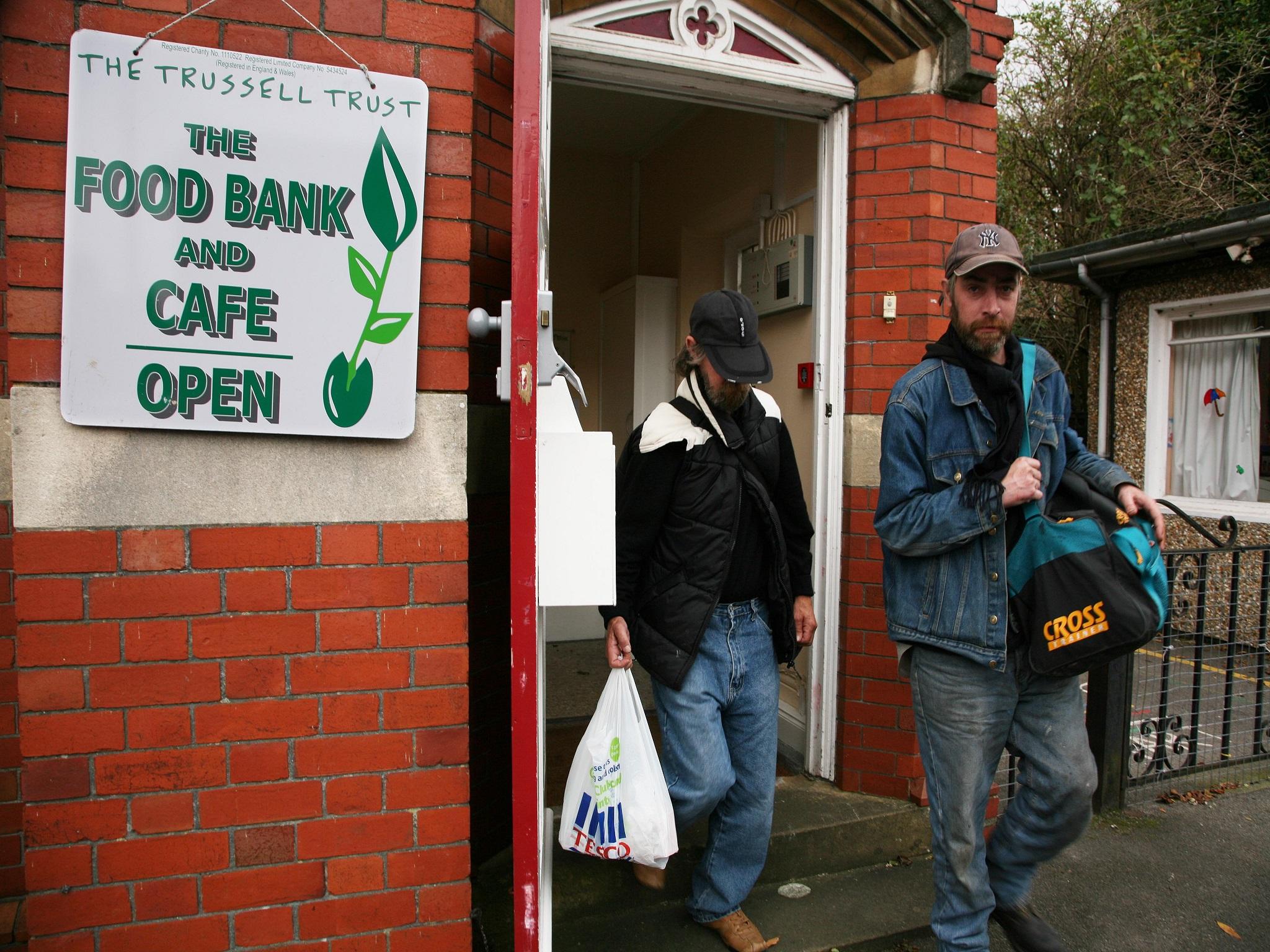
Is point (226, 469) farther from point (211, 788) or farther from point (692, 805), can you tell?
point (692, 805)

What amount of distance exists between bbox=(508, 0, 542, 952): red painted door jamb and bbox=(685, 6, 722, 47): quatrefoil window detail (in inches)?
69.0

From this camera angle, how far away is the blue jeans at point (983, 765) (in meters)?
2.25

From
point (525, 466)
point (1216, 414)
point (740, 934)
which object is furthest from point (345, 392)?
point (1216, 414)

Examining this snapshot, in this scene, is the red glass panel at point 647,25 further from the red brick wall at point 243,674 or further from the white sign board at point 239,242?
the white sign board at point 239,242

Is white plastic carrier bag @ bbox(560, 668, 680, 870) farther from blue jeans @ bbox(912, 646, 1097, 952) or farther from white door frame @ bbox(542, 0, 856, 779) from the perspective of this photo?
white door frame @ bbox(542, 0, 856, 779)

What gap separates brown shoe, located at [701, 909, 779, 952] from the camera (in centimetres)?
263

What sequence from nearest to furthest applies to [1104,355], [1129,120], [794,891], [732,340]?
1. [732,340]
2. [794,891]
3. [1104,355]
4. [1129,120]

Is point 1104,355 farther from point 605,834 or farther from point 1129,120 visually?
point 605,834

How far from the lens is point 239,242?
6.42ft

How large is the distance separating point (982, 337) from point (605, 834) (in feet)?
5.76

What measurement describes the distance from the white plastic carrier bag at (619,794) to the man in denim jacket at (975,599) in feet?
2.57

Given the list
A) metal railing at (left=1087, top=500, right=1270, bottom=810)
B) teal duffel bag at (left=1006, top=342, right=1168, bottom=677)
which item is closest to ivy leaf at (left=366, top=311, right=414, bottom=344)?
teal duffel bag at (left=1006, top=342, right=1168, bottom=677)

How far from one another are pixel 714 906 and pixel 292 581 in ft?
5.63

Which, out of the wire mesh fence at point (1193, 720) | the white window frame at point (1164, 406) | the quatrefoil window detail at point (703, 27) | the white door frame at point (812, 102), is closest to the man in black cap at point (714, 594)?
the white door frame at point (812, 102)
